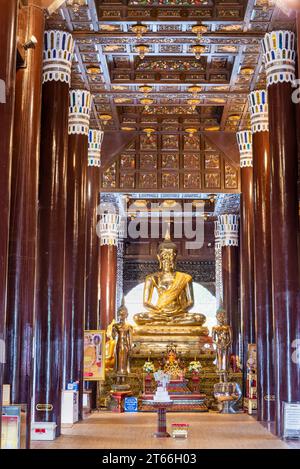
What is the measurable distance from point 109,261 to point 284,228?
13594mm

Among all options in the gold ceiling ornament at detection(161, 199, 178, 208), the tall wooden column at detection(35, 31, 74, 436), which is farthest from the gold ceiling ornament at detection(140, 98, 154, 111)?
the gold ceiling ornament at detection(161, 199, 178, 208)

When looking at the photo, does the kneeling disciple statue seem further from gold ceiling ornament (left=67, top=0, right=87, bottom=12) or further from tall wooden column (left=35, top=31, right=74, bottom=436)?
gold ceiling ornament (left=67, top=0, right=87, bottom=12)

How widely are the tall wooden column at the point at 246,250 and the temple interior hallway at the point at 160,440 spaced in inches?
124

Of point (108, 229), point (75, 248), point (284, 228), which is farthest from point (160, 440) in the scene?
point (108, 229)

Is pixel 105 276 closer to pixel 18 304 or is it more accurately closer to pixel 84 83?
pixel 84 83

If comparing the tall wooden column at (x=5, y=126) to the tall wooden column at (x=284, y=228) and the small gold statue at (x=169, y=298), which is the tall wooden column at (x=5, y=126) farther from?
the small gold statue at (x=169, y=298)

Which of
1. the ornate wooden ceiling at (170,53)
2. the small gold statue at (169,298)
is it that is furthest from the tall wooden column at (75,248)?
the small gold statue at (169,298)

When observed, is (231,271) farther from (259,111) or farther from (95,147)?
(259,111)

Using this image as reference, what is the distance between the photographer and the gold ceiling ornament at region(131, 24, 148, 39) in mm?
13438

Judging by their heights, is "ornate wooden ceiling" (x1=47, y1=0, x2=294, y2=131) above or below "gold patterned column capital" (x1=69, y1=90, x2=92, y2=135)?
above

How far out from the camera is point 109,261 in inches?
985

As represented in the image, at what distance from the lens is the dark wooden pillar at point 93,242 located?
16.7 meters

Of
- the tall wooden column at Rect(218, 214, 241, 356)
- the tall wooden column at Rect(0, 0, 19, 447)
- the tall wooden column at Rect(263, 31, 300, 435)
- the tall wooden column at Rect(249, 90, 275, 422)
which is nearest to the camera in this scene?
the tall wooden column at Rect(0, 0, 19, 447)

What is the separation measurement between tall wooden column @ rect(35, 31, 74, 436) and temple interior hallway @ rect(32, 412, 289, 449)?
722 millimetres
